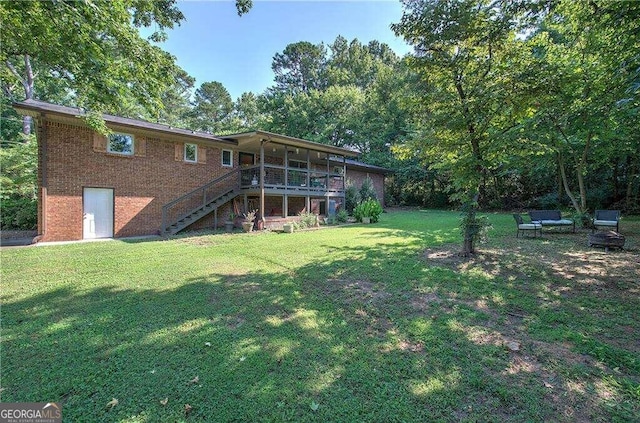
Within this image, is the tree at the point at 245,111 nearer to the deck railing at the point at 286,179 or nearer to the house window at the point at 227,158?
the house window at the point at 227,158

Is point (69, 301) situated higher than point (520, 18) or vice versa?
point (520, 18)

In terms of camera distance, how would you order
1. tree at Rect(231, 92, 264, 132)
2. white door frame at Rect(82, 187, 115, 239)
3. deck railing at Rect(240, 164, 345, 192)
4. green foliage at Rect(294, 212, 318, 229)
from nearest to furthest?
1. white door frame at Rect(82, 187, 115, 239)
2. green foliage at Rect(294, 212, 318, 229)
3. deck railing at Rect(240, 164, 345, 192)
4. tree at Rect(231, 92, 264, 132)

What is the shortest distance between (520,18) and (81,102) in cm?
1090

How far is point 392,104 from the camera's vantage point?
30016 mm

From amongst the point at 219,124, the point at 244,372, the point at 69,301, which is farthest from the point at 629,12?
the point at 219,124

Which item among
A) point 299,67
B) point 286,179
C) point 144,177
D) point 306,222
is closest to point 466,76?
point 306,222

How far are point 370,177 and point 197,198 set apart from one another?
53.2ft

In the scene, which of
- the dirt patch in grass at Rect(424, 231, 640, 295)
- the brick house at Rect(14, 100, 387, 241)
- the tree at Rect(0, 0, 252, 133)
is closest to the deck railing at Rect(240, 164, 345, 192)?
the brick house at Rect(14, 100, 387, 241)

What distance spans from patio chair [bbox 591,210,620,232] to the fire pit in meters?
3.21

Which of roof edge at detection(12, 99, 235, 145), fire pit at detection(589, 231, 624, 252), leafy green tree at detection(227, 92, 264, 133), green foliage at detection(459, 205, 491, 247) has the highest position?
leafy green tree at detection(227, 92, 264, 133)

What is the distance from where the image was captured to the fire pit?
8.11 metres

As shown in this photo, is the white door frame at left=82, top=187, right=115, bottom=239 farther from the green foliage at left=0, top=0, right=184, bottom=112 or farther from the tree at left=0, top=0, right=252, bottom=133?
the green foliage at left=0, top=0, right=184, bottom=112

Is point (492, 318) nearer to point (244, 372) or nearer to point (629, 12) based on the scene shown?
point (244, 372)

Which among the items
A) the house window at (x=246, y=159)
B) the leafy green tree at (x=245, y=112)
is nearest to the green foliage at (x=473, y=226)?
the house window at (x=246, y=159)
